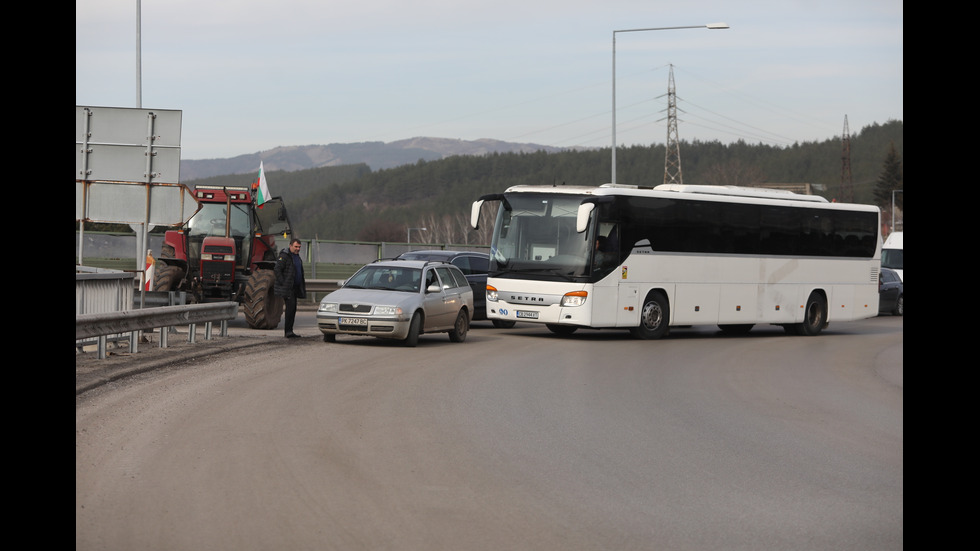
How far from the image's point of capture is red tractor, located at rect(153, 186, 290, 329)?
74.2ft

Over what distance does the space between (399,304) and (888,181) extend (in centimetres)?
13955

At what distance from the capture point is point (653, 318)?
24.1 m

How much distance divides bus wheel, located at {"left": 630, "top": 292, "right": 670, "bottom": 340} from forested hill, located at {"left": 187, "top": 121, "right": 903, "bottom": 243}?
109030 mm

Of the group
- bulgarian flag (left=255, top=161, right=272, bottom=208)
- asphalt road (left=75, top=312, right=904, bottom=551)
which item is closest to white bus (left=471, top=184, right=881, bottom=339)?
bulgarian flag (left=255, top=161, right=272, bottom=208)

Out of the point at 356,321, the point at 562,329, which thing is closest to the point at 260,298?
the point at 356,321

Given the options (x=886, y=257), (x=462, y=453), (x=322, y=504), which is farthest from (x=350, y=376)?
(x=886, y=257)

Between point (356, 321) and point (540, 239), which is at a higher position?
point (540, 239)

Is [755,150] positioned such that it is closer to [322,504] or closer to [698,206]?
[698,206]

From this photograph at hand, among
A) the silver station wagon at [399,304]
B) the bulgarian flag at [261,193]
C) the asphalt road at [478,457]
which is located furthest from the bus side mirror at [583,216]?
the bulgarian flag at [261,193]

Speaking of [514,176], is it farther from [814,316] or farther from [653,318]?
[653,318]

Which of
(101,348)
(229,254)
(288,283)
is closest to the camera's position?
(101,348)

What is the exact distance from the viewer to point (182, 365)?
15.4 meters

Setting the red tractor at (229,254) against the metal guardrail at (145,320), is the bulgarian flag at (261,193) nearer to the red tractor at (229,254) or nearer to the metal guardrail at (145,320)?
the red tractor at (229,254)
